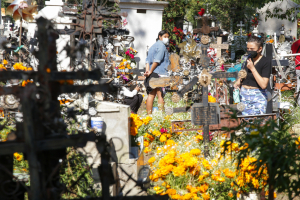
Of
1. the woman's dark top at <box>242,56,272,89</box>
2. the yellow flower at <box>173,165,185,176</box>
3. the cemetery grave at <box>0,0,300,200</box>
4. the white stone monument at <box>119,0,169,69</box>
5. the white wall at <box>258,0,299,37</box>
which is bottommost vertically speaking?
the yellow flower at <box>173,165,185,176</box>

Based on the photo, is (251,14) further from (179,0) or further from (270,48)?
(270,48)

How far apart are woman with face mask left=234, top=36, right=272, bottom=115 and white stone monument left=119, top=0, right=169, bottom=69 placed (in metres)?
8.72

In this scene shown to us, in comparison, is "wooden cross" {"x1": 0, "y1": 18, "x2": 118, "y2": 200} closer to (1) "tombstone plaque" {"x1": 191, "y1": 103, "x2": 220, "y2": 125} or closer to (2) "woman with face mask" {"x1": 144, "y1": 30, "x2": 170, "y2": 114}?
(1) "tombstone plaque" {"x1": 191, "y1": 103, "x2": 220, "y2": 125}

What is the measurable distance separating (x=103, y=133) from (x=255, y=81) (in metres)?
2.91

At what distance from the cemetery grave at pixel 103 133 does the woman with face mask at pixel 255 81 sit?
0.47 ft

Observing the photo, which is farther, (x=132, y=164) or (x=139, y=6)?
(x=139, y=6)

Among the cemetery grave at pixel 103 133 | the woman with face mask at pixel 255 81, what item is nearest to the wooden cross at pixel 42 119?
the cemetery grave at pixel 103 133

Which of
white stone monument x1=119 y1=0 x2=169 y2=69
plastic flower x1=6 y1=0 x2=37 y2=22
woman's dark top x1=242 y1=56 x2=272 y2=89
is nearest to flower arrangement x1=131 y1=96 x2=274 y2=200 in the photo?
woman's dark top x1=242 y1=56 x2=272 y2=89

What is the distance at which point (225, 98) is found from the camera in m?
6.22

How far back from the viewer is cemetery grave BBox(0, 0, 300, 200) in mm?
1540

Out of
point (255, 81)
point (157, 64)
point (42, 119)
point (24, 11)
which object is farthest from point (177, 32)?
point (42, 119)

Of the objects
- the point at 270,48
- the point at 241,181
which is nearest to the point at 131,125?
the point at 241,181

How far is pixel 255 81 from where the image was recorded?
429 centimetres

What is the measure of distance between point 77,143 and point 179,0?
1706 cm
